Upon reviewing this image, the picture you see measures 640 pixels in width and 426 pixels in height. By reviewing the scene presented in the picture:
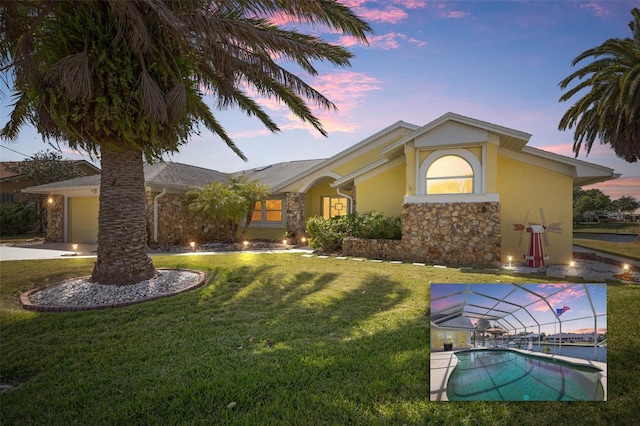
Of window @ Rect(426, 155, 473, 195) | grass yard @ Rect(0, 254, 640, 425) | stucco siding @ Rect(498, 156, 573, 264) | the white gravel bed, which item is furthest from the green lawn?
stucco siding @ Rect(498, 156, 573, 264)

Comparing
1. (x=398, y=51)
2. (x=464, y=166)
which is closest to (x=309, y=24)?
(x=398, y=51)

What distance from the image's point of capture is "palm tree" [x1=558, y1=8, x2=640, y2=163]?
2.53 m

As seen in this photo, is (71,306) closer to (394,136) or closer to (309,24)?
(309,24)

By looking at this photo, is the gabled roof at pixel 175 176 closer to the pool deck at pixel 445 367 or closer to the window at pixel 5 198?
the window at pixel 5 198

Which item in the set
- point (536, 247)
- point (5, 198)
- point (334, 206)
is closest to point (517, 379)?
point (5, 198)

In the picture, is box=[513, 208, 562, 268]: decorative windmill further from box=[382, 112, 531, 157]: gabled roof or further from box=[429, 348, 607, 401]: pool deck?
box=[429, 348, 607, 401]: pool deck

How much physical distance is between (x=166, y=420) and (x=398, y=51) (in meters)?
3.55

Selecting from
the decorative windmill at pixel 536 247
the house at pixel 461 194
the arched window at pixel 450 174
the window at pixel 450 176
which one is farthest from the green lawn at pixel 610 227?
the window at pixel 450 176

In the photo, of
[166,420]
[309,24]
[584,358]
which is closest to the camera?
[584,358]

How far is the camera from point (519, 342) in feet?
5.37

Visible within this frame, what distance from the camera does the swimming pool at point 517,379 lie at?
1649mm

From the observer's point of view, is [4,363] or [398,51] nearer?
[4,363]

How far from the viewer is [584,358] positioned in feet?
5.70

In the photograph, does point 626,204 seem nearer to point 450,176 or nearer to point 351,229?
point 450,176
